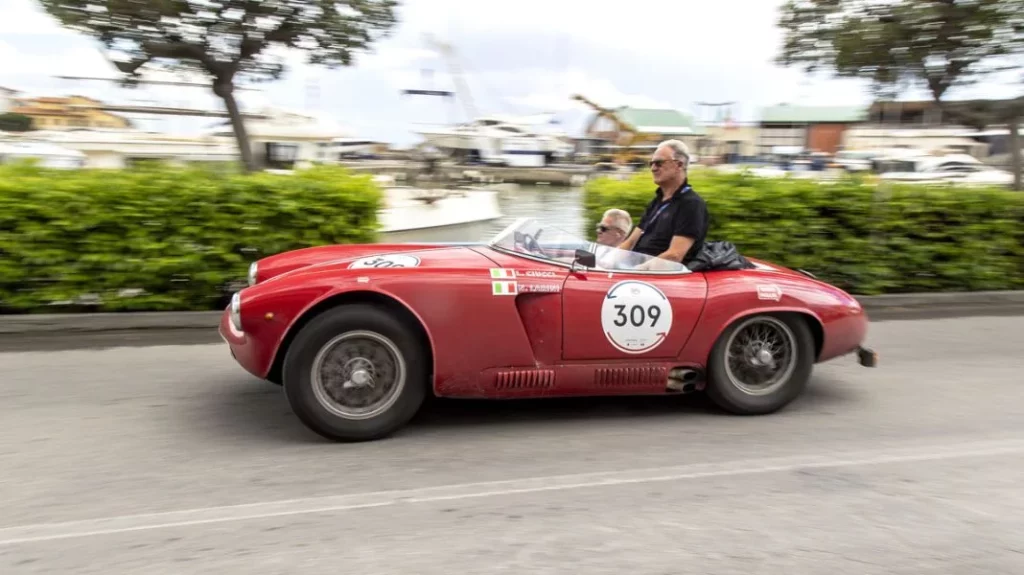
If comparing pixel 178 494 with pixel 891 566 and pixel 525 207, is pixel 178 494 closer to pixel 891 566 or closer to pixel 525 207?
pixel 891 566

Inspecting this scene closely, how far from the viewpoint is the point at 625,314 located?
4.21 meters

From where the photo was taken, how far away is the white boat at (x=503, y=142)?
31.8 m

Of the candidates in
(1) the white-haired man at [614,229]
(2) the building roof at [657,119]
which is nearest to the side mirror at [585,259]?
(1) the white-haired man at [614,229]

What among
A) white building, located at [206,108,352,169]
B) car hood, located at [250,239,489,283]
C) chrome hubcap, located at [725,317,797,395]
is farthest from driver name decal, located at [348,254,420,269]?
white building, located at [206,108,352,169]

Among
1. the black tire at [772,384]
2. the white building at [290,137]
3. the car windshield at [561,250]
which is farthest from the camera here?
the white building at [290,137]

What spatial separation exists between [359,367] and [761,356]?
2295mm

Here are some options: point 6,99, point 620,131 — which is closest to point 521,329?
point 6,99

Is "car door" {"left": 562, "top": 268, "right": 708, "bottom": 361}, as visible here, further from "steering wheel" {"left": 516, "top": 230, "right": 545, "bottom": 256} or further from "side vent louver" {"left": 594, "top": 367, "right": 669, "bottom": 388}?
"steering wheel" {"left": 516, "top": 230, "right": 545, "bottom": 256}

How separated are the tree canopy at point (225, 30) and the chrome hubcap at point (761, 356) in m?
6.23

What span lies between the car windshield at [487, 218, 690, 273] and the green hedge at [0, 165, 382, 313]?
120 inches

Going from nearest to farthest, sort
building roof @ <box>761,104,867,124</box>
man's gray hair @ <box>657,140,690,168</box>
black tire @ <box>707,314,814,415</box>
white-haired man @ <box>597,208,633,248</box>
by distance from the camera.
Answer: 1. black tire @ <box>707,314,814,415</box>
2. man's gray hair @ <box>657,140,690,168</box>
3. white-haired man @ <box>597,208,633,248</box>
4. building roof @ <box>761,104,867,124</box>

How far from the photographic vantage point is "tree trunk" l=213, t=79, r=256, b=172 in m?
9.20

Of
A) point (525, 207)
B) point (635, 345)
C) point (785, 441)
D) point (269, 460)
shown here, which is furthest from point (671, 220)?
point (525, 207)

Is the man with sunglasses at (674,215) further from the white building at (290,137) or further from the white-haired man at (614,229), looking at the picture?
the white building at (290,137)
